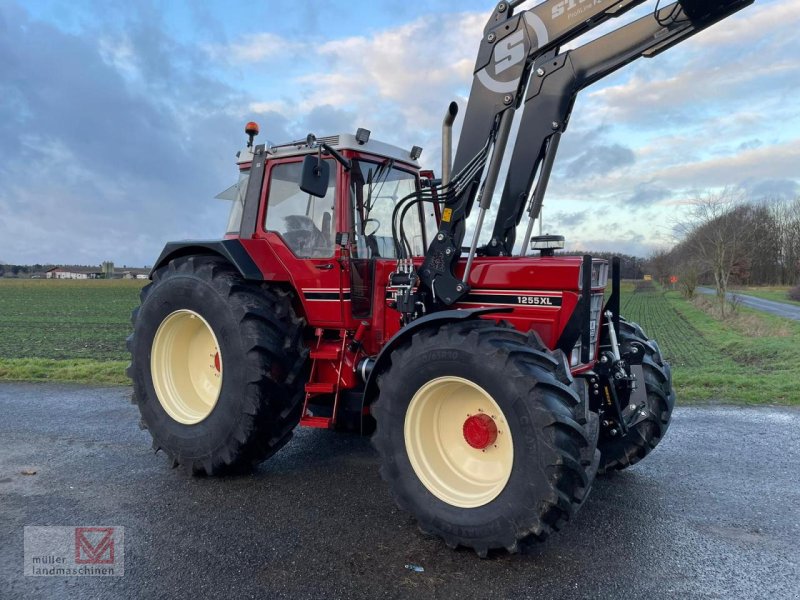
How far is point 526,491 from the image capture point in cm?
318

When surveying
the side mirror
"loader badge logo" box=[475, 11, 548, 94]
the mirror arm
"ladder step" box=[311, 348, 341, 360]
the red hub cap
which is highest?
"loader badge logo" box=[475, 11, 548, 94]

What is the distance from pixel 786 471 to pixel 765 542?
1.58m

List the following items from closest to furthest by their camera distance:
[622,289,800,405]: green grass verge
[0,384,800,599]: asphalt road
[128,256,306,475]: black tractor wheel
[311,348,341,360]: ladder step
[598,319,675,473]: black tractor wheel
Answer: [0,384,800,599]: asphalt road < [128,256,306,475]: black tractor wheel < [598,319,675,473]: black tractor wheel < [311,348,341,360]: ladder step < [622,289,800,405]: green grass verge

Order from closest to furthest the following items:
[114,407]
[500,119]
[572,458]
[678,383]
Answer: [572,458] < [500,119] < [114,407] < [678,383]

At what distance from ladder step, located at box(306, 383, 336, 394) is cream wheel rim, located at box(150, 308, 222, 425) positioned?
2.73 feet

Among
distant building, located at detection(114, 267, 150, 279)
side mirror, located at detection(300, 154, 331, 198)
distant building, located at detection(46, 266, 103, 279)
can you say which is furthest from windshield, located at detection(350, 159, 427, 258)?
distant building, located at detection(46, 266, 103, 279)

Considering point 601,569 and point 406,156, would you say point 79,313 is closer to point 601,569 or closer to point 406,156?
point 406,156

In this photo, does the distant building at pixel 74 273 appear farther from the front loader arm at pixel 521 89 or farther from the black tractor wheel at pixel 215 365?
the front loader arm at pixel 521 89

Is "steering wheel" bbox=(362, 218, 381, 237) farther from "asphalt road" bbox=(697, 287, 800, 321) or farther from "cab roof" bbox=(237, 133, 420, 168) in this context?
"asphalt road" bbox=(697, 287, 800, 321)

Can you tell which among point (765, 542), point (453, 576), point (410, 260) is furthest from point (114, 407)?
point (765, 542)

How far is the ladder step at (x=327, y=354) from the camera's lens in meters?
4.63

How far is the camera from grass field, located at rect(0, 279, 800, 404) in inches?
318

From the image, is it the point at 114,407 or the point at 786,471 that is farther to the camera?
the point at 114,407

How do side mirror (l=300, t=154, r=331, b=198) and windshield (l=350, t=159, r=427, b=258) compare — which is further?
windshield (l=350, t=159, r=427, b=258)
